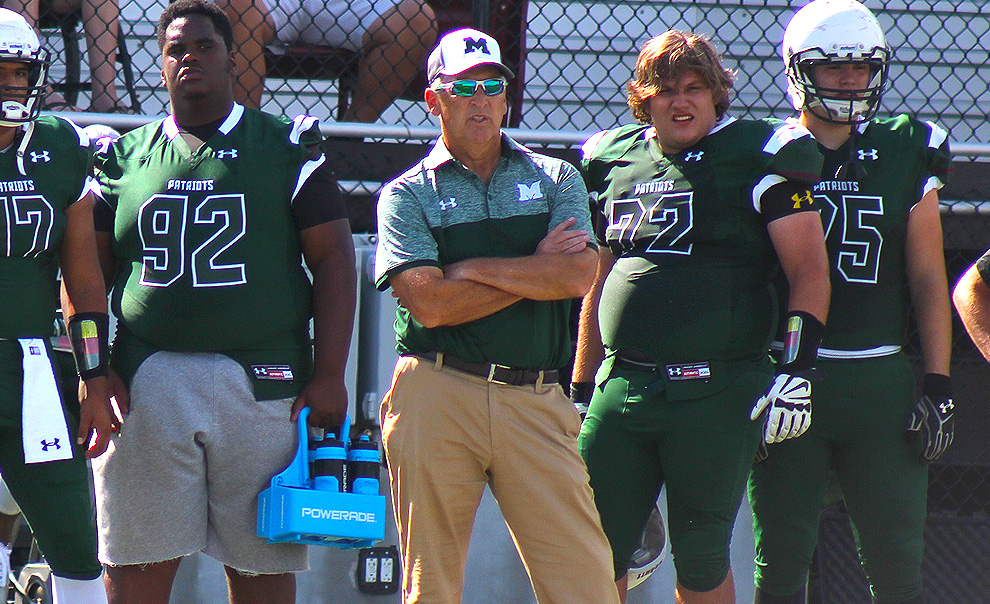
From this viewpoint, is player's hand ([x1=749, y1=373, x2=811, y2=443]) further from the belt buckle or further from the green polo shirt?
the belt buckle

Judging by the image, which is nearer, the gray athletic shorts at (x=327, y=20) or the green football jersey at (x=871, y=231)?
the green football jersey at (x=871, y=231)

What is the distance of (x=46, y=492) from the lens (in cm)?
312

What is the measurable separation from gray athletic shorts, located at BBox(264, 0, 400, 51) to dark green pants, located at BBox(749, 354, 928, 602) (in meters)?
2.63

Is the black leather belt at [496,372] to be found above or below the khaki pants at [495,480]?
above

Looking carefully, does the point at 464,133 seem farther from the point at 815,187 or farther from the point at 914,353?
the point at 914,353

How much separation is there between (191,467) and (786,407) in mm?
1600

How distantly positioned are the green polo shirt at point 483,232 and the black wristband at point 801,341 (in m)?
0.61

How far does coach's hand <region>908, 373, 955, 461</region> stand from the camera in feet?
11.0

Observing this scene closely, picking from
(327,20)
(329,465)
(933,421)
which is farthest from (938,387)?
(327,20)

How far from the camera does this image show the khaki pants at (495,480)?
3.02m

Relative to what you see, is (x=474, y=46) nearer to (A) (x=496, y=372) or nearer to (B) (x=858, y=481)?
(A) (x=496, y=372)

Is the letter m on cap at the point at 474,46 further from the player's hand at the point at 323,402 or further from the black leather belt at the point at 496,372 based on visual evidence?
the player's hand at the point at 323,402

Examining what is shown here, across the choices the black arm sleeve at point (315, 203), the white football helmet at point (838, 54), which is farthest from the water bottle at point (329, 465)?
the white football helmet at point (838, 54)

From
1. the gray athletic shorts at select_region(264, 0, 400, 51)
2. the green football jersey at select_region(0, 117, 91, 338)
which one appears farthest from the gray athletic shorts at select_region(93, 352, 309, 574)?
the gray athletic shorts at select_region(264, 0, 400, 51)
